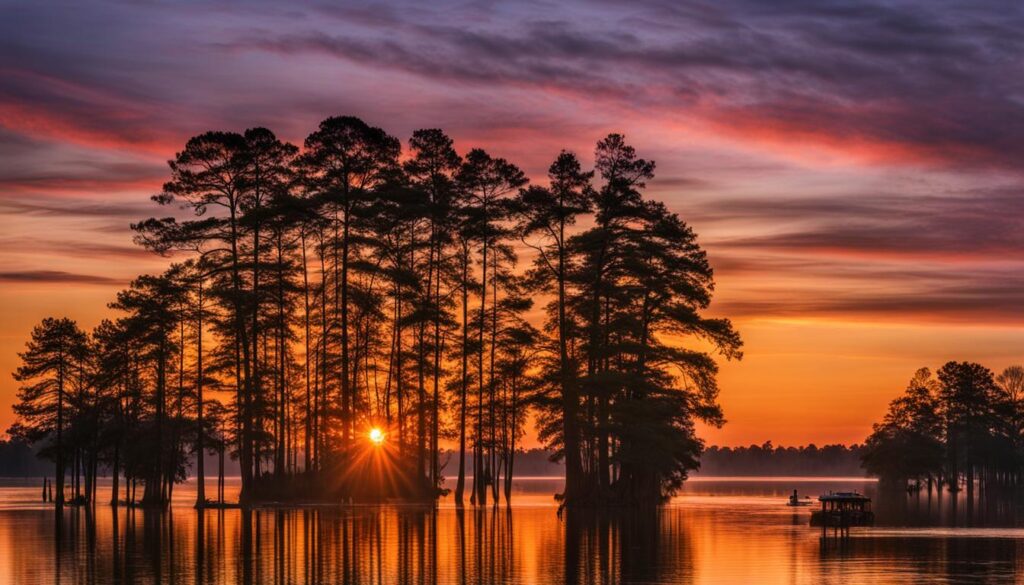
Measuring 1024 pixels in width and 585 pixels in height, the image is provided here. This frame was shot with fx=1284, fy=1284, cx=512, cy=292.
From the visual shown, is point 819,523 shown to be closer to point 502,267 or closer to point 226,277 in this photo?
point 502,267

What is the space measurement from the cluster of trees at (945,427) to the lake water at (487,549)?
82.6 metres

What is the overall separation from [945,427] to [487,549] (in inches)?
5572

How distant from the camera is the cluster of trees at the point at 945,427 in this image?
163 m

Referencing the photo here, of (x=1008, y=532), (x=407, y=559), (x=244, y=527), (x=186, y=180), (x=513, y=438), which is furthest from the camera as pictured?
A: (x=513, y=438)

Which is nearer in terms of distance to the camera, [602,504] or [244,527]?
[244,527]

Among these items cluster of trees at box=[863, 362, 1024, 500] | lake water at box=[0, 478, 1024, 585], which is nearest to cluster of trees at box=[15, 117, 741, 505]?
lake water at box=[0, 478, 1024, 585]

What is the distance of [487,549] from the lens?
172 ft

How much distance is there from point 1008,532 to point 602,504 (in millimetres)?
28144

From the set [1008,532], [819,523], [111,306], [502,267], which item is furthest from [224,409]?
[1008,532]

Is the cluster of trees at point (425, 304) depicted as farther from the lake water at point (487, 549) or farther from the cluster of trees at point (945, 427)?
the cluster of trees at point (945, 427)

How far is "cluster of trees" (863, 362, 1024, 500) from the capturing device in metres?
163

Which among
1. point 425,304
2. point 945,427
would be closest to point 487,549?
point 425,304

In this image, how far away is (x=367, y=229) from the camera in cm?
9156

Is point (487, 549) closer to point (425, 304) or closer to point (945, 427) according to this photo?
point (425, 304)
